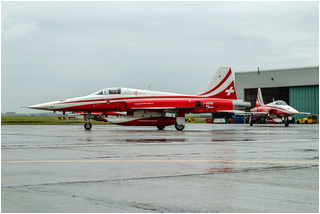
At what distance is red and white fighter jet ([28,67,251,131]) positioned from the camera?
34.5 meters

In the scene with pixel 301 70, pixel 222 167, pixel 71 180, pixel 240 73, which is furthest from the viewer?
pixel 240 73

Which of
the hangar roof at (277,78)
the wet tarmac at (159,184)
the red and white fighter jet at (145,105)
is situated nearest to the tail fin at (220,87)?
the red and white fighter jet at (145,105)

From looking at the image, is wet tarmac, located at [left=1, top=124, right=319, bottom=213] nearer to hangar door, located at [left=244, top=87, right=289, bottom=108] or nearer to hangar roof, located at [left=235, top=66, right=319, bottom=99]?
hangar roof, located at [left=235, top=66, right=319, bottom=99]

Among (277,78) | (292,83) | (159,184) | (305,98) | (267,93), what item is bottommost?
(159,184)

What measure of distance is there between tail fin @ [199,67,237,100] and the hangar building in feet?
128

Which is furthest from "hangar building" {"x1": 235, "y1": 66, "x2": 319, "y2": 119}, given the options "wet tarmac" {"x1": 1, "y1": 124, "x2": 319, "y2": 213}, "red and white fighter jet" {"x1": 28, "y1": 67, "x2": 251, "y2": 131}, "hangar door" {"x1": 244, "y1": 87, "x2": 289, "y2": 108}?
"wet tarmac" {"x1": 1, "y1": 124, "x2": 319, "y2": 213}

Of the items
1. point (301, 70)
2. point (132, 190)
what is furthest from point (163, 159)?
point (301, 70)

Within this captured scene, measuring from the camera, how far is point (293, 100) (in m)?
76.1

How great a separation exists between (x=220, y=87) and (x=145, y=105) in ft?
19.3

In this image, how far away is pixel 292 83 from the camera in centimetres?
7469

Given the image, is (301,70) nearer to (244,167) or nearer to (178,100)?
(178,100)

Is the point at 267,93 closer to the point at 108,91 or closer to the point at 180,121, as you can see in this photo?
the point at 180,121

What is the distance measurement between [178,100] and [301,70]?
43551 mm

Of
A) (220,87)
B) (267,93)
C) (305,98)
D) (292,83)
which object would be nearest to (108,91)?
(220,87)
